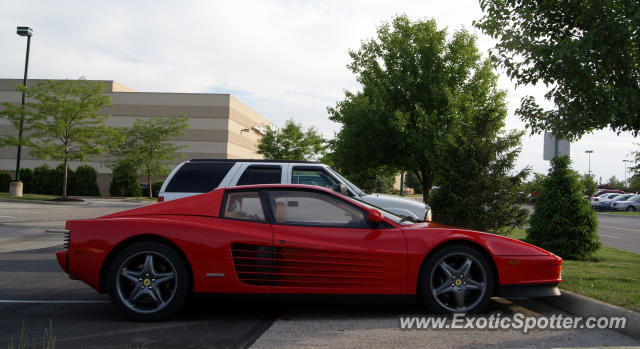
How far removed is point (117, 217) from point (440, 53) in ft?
60.8

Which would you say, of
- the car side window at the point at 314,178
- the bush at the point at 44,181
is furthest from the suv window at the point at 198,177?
the bush at the point at 44,181

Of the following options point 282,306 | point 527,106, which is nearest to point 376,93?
point 527,106

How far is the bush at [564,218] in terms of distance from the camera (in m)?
9.07

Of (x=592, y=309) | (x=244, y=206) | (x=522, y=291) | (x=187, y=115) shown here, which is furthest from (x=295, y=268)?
(x=187, y=115)

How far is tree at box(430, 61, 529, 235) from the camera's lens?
11.4 m

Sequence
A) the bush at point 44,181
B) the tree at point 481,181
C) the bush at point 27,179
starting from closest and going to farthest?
the tree at point 481,181 → the bush at point 44,181 → the bush at point 27,179

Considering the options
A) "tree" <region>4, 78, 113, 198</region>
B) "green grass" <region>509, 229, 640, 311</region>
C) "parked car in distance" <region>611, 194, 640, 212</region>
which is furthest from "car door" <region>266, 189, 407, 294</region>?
"parked car in distance" <region>611, 194, 640, 212</region>

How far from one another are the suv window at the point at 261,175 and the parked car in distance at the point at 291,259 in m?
3.21

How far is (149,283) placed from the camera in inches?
177

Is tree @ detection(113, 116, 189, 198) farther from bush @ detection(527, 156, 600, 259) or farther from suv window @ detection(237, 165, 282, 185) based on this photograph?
bush @ detection(527, 156, 600, 259)

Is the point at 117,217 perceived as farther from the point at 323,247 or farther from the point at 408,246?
the point at 408,246

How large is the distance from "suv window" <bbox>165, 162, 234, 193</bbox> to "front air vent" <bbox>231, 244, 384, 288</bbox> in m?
3.56

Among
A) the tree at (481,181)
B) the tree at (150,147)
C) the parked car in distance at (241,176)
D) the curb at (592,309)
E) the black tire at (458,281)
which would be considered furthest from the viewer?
the tree at (150,147)

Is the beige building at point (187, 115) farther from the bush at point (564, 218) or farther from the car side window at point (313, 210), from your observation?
the car side window at point (313, 210)
